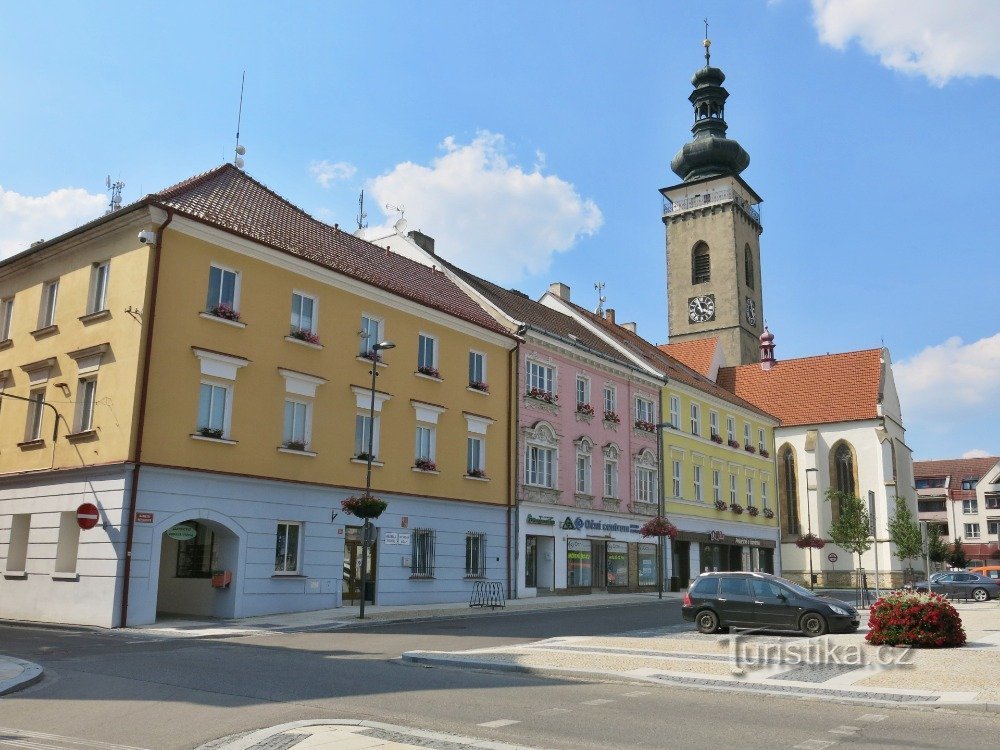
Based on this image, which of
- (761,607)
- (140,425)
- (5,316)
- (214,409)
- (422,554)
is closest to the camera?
(761,607)

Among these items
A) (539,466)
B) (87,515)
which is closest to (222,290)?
(87,515)

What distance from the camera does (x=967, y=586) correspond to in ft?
137

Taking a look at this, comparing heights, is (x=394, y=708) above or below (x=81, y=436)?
below

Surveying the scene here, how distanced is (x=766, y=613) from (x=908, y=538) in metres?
39.4

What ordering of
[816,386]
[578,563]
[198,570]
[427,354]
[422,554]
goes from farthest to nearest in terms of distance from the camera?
[816,386] → [578,563] → [427,354] → [422,554] → [198,570]

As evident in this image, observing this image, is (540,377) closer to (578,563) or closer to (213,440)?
(578,563)

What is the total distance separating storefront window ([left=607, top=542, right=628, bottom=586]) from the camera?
38.7 metres

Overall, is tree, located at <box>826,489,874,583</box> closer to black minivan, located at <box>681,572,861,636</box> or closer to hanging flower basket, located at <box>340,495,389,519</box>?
black minivan, located at <box>681,572,861,636</box>

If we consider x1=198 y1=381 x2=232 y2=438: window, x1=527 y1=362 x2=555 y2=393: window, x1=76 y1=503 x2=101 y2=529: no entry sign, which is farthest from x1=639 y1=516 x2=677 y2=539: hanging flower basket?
x1=76 y1=503 x2=101 y2=529: no entry sign

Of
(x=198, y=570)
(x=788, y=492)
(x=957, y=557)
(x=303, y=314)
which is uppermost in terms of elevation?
(x=303, y=314)

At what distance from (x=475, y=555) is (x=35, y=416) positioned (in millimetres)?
14749

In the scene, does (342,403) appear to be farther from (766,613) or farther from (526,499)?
(766,613)

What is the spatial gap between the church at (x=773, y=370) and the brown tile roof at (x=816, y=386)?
8 centimetres

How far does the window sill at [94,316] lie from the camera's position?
2292 cm
